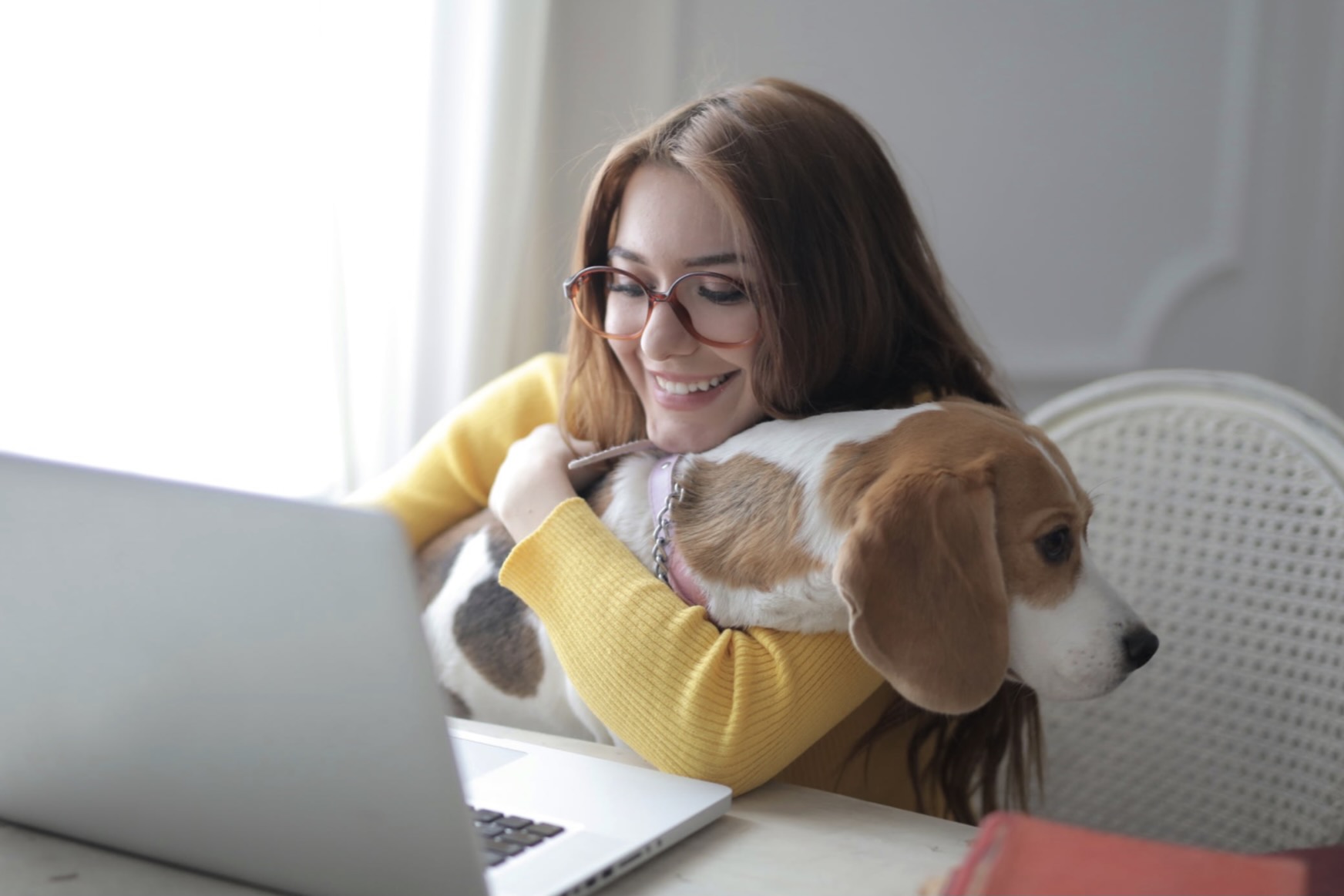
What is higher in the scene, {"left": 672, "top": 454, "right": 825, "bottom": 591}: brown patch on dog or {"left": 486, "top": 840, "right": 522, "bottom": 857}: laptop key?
{"left": 672, "top": 454, "right": 825, "bottom": 591}: brown patch on dog

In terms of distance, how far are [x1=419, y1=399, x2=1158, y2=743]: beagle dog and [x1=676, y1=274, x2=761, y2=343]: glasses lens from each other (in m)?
0.11

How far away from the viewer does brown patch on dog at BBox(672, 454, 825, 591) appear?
1062mm

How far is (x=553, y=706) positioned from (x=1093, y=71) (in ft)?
5.81

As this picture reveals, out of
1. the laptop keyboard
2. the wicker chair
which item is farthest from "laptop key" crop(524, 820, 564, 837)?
the wicker chair

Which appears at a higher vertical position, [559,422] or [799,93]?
[799,93]

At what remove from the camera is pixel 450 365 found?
210 centimetres

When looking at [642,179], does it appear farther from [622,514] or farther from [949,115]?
[949,115]

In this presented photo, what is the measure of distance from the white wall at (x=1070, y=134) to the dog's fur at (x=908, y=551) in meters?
1.26

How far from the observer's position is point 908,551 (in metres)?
0.93

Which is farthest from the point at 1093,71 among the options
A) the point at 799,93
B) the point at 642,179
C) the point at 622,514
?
the point at 622,514

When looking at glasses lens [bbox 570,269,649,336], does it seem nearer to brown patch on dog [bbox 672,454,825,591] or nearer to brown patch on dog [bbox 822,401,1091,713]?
brown patch on dog [bbox 672,454,825,591]

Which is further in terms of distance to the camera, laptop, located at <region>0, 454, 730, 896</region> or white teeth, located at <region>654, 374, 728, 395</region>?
white teeth, located at <region>654, 374, 728, 395</region>

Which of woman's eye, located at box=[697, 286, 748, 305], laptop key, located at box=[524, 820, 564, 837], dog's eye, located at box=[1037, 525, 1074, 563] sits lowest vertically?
laptop key, located at box=[524, 820, 564, 837]

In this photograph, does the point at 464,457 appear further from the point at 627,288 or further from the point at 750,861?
the point at 750,861
